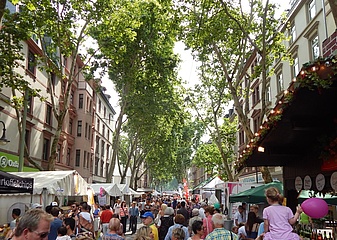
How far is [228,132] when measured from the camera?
110 ft

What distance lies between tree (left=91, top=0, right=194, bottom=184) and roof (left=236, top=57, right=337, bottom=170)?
9346 mm

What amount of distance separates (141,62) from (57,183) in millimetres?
14447

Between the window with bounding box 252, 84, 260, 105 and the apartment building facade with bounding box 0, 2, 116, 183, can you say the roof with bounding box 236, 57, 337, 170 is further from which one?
the window with bounding box 252, 84, 260, 105

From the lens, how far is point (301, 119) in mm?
5996

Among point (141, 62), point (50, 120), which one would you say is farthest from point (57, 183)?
point (50, 120)

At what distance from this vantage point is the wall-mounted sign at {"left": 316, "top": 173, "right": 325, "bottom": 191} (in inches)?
292

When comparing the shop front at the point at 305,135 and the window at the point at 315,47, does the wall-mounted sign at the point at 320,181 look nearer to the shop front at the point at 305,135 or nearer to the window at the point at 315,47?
the shop front at the point at 305,135

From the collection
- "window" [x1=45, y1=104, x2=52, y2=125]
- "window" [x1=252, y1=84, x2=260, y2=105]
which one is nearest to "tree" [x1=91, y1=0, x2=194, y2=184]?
"window" [x1=45, y1=104, x2=52, y2=125]

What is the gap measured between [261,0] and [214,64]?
482 centimetres

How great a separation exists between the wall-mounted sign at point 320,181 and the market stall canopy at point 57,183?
8.05 m

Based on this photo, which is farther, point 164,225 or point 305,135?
point 164,225

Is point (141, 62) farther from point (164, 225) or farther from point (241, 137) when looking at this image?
point (241, 137)

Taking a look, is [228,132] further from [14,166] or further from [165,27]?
[14,166]

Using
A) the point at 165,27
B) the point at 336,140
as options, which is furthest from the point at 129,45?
the point at 336,140
